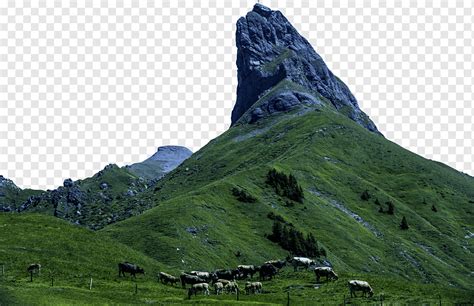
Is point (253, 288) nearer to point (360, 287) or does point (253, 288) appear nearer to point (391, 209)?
point (360, 287)

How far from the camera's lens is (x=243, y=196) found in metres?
137

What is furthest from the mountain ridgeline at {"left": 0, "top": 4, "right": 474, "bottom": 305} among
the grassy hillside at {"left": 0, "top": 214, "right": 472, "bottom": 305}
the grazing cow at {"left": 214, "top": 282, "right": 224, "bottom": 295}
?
the grazing cow at {"left": 214, "top": 282, "right": 224, "bottom": 295}

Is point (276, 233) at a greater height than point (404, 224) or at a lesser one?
lesser

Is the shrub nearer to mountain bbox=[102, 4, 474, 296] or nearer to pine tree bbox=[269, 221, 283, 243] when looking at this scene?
mountain bbox=[102, 4, 474, 296]


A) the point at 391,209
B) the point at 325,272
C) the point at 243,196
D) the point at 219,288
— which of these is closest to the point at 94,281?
the point at 219,288

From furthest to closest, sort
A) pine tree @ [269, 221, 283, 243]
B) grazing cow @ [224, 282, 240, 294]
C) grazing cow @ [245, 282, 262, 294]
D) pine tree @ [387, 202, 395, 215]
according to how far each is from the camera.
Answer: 1. pine tree @ [387, 202, 395, 215]
2. pine tree @ [269, 221, 283, 243]
3. grazing cow @ [245, 282, 262, 294]
4. grazing cow @ [224, 282, 240, 294]

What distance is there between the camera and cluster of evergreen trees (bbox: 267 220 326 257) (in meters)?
115

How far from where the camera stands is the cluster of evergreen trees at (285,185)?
147 metres

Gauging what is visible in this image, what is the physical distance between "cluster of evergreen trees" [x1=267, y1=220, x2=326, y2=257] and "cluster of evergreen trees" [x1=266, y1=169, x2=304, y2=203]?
2453 cm

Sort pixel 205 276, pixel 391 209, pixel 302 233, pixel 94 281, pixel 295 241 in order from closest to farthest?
pixel 94 281
pixel 205 276
pixel 295 241
pixel 302 233
pixel 391 209

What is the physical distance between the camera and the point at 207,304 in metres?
52.2

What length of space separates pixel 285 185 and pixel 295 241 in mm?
35159

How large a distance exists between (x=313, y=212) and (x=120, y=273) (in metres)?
83.1

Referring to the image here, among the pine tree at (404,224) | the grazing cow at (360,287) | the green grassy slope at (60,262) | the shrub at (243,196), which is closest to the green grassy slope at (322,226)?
the shrub at (243,196)
